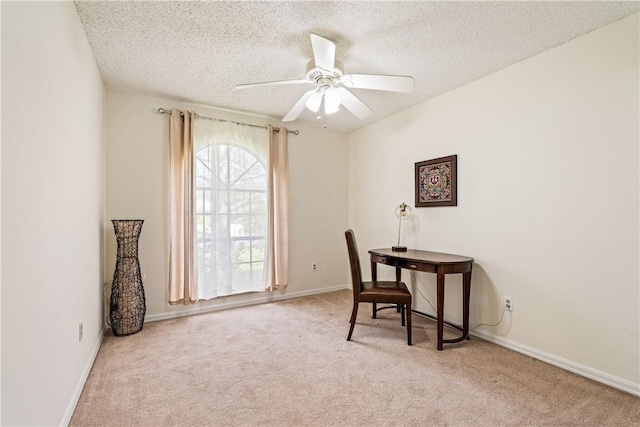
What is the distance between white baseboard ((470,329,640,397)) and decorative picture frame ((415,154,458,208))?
1290mm

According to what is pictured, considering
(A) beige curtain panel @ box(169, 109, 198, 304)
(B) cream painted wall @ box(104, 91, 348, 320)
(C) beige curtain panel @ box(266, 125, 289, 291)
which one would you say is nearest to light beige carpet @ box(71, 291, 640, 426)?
(A) beige curtain panel @ box(169, 109, 198, 304)

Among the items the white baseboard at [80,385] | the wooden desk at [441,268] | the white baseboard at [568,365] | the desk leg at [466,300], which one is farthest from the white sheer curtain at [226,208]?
the white baseboard at [568,365]

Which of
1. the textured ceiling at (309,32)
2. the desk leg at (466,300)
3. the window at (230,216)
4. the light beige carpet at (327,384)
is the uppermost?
the textured ceiling at (309,32)

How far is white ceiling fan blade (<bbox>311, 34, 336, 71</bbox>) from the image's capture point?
185 centimetres

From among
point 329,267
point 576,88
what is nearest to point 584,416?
point 576,88

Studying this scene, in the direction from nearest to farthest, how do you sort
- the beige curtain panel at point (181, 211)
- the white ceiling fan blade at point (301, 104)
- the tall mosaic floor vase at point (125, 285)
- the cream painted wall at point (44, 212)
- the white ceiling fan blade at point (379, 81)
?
the cream painted wall at point (44, 212), the white ceiling fan blade at point (379, 81), the white ceiling fan blade at point (301, 104), the tall mosaic floor vase at point (125, 285), the beige curtain panel at point (181, 211)

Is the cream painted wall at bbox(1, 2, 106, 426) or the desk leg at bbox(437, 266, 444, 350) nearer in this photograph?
the cream painted wall at bbox(1, 2, 106, 426)

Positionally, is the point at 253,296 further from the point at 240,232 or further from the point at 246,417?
the point at 246,417

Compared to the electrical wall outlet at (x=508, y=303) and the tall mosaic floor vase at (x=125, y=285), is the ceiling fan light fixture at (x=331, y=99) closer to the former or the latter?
the tall mosaic floor vase at (x=125, y=285)

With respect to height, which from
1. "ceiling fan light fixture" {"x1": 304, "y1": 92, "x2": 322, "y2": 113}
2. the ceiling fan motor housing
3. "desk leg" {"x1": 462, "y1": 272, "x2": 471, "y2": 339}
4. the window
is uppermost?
the ceiling fan motor housing

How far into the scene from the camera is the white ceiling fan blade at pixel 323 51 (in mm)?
1853

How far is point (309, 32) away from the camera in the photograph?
2188 mm

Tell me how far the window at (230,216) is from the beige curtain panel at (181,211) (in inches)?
3.8

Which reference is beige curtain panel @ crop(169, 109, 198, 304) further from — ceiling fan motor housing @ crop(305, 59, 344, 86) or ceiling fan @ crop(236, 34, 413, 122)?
ceiling fan motor housing @ crop(305, 59, 344, 86)
